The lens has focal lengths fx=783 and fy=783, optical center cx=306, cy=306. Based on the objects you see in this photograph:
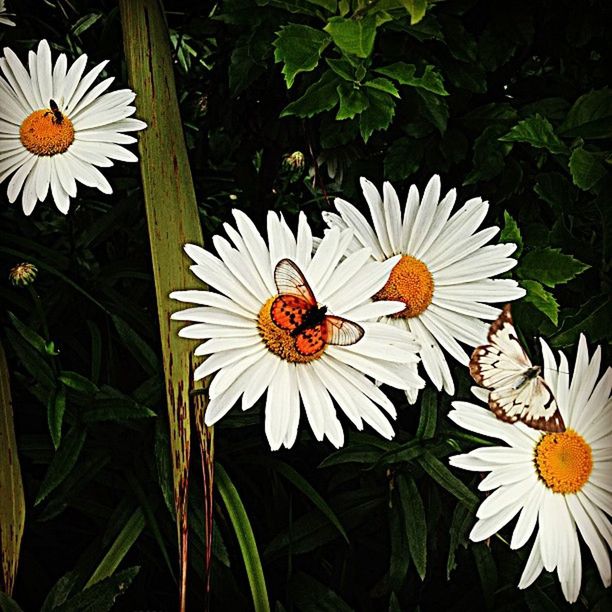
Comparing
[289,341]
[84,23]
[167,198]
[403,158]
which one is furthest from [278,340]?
[84,23]

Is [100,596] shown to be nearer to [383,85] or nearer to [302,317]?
[302,317]

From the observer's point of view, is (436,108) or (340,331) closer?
(340,331)

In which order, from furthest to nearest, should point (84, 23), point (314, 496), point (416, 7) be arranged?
point (84, 23), point (314, 496), point (416, 7)

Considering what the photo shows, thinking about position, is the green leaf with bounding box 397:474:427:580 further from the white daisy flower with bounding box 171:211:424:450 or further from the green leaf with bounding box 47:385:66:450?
the green leaf with bounding box 47:385:66:450

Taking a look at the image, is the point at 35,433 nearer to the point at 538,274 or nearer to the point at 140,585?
the point at 140,585

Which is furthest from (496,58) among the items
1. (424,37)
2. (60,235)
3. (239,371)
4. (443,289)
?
(60,235)

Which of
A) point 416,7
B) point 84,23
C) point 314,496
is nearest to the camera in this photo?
point 416,7
